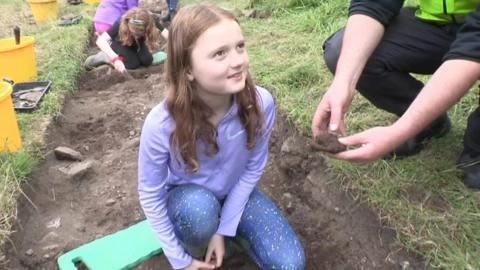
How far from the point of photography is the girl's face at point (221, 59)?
1580 mm

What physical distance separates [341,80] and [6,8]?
602cm

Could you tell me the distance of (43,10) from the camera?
582 cm

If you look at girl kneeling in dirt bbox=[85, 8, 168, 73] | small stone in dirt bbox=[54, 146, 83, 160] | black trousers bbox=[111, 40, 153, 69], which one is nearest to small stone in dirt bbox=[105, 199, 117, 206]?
small stone in dirt bbox=[54, 146, 83, 160]

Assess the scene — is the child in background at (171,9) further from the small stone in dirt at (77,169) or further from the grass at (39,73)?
the small stone in dirt at (77,169)

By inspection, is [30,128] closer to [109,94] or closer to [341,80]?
[109,94]

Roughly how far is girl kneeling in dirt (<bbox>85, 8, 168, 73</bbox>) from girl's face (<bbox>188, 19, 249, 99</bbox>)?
9.23 feet

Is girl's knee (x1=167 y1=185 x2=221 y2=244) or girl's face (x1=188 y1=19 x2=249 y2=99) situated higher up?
girl's face (x1=188 y1=19 x2=249 y2=99)

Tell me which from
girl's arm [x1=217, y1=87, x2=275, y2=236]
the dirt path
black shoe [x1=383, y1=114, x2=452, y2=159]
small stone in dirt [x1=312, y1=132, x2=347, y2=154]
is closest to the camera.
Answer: small stone in dirt [x1=312, y1=132, x2=347, y2=154]

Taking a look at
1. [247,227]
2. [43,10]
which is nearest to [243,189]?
[247,227]

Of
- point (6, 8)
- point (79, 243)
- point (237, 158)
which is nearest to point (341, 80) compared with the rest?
point (237, 158)

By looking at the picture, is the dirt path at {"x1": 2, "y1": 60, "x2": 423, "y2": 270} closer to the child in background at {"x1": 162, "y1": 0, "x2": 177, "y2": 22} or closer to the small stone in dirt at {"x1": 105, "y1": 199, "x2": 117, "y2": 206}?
the small stone in dirt at {"x1": 105, "y1": 199, "x2": 117, "y2": 206}

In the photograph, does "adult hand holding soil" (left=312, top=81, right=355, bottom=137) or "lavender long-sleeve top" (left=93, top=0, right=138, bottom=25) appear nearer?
"adult hand holding soil" (left=312, top=81, right=355, bottom=137)

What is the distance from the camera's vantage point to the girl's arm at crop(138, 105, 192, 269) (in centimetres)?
172

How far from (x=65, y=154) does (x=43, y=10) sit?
3.62 m
